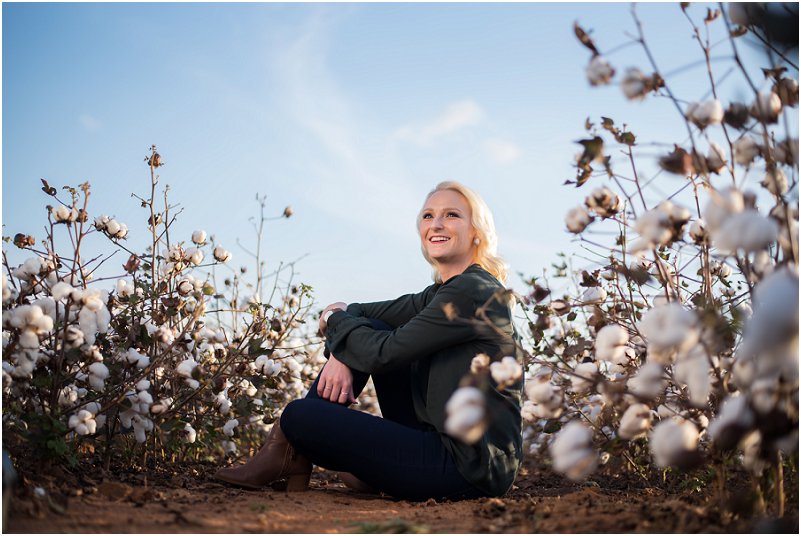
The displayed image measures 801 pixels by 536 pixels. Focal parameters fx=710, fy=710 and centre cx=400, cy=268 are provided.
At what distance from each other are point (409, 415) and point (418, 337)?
0.51 meters

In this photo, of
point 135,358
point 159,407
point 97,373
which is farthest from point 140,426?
point 97,373

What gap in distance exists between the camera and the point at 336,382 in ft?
8.86

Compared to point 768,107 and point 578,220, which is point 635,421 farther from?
point 768,107

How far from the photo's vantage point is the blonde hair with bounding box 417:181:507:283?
298 centimetres

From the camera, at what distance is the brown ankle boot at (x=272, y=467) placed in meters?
2.70

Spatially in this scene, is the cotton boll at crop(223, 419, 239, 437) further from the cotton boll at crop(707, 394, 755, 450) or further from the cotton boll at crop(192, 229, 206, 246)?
the cotton boll at crop(707, 394, 755, 450)

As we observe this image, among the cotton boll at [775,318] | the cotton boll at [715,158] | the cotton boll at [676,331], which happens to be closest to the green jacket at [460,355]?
the cotton boll at [715,158]

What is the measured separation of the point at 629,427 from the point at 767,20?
3.55ft

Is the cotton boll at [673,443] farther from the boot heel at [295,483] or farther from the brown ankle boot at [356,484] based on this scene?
the boot heel at [295,483]

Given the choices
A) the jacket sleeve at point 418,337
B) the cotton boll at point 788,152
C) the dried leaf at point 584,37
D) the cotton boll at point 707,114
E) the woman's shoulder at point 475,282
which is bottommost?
the jacket sleeve at point 418,337

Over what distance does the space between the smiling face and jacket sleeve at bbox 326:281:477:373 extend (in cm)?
35

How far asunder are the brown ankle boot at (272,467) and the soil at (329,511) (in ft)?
0.16

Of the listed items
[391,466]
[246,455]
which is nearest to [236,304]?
[246,455]

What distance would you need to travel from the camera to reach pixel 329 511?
2.29m
